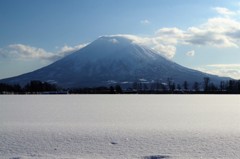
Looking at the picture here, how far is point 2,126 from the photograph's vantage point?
1650 centimetres

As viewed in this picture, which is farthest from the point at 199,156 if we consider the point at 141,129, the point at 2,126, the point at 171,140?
the point at 2,126

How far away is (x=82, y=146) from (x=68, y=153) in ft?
3.40

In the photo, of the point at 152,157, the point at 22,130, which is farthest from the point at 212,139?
the point at 22,130

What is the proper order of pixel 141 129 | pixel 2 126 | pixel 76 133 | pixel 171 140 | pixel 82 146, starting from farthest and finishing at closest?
pixel 2 126, pixel 141 129, pixel 76 133, pixel 171 140, pixel 82 146

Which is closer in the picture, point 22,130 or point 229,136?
point 229,136

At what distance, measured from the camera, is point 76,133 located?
47.1ft

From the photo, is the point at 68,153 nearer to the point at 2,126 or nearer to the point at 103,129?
the point at 103,129

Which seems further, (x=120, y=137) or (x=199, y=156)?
(x=120, y=137)

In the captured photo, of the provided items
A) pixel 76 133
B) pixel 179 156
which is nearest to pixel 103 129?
pixel 76 133

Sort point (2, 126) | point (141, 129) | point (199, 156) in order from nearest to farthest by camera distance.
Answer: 1. point (199, 156)
2. point (141, 129)
3. point (2, 126)

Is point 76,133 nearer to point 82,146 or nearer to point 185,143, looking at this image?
point 82,146

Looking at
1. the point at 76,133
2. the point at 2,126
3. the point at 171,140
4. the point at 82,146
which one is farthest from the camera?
the point at 2,126

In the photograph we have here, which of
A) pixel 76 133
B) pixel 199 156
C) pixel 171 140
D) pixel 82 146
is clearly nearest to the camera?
pixel 199 156

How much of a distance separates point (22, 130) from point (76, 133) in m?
2.67
